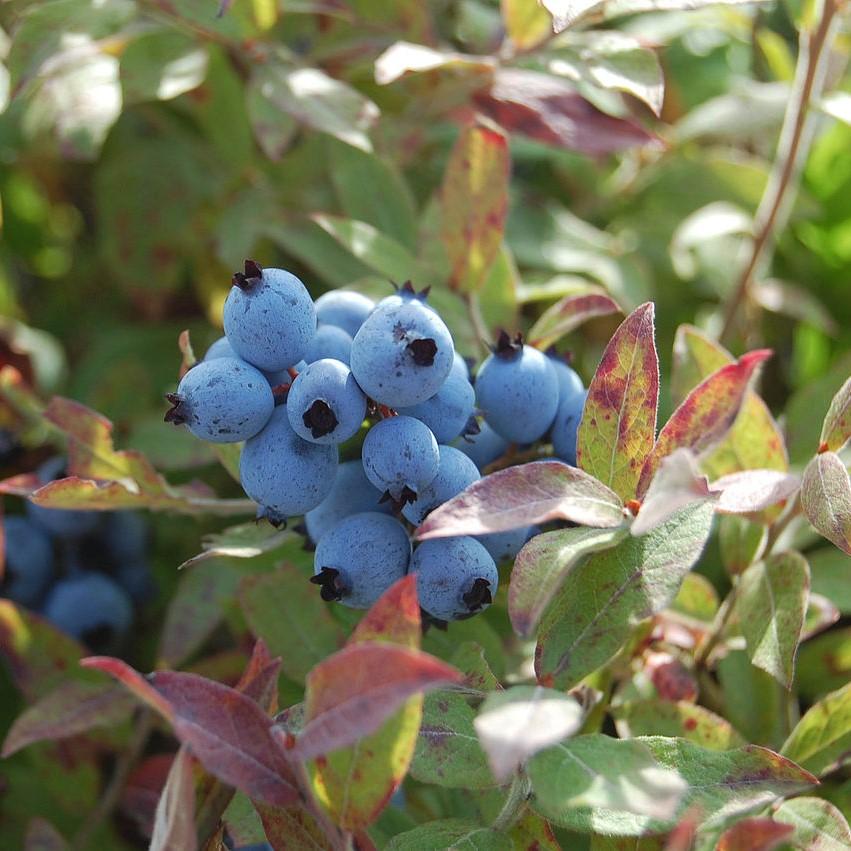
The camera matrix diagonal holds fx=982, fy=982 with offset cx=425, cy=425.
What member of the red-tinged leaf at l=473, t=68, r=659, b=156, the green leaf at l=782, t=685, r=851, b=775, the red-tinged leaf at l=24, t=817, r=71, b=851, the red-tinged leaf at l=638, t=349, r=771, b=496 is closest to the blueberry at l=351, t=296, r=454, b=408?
the red-tinged leaf at l=638, t=349, r=771, b=496

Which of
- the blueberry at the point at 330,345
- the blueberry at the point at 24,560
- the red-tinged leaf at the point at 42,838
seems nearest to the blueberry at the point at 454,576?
the blueberry at the point at 330,345

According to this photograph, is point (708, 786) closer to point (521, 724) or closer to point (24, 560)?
point (521, 724)

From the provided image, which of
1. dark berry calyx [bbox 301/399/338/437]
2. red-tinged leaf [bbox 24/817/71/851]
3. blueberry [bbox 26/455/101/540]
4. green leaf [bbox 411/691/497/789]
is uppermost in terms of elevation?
dark berry calyx [bbox 301/399/338/437]

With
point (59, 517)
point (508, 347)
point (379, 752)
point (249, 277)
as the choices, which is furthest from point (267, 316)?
point (59, 517)

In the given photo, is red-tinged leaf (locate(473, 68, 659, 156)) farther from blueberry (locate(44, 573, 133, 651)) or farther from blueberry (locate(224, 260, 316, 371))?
blueberry (locate(44, 573, 133, 651))

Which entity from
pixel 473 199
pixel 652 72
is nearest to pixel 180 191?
pixel 473 199

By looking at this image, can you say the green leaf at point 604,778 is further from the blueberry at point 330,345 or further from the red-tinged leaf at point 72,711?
the red-tinged leaf at point 72,711

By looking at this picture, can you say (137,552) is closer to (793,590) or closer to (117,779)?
(117,779)
